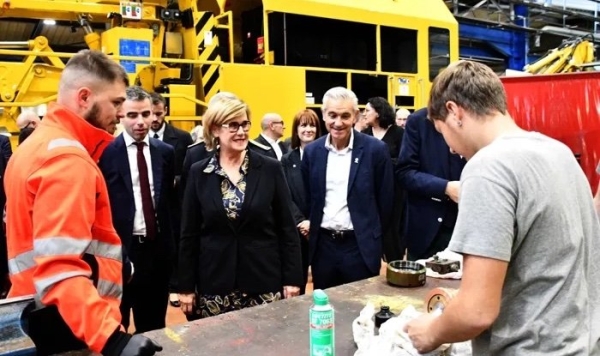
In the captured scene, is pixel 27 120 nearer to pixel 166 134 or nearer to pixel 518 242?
pixel 166 134

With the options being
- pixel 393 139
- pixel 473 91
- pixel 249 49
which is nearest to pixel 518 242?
pixel 473 91

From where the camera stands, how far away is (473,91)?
4.39 feet

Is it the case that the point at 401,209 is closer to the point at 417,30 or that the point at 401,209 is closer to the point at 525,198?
the point at 417,30

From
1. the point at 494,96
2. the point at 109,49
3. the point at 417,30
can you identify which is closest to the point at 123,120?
the point at 494,96

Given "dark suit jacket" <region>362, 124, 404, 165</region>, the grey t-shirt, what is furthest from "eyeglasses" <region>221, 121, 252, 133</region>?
"dark suit jacket" <region>362, 124, 404, 165</region>

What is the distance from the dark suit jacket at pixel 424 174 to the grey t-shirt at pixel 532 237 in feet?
5.18

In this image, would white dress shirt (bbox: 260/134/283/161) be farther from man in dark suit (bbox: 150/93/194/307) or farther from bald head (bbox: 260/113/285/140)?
man in dark suit (bbox: 150/93/194/307)

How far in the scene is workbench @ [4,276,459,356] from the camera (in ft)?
5.76

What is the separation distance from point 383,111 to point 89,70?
137 inches

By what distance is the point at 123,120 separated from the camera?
3121 mm

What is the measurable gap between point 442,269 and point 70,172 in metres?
1.63

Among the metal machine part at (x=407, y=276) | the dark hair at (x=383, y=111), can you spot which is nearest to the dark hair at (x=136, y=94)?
the metal machine part at (x=407, y=276)

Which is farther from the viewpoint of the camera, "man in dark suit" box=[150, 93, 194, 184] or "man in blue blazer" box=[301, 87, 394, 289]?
"man in dark suit" box=[150, 93, 194, 184]

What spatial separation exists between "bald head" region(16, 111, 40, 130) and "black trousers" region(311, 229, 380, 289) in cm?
274
